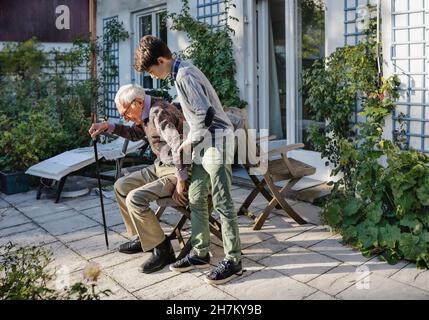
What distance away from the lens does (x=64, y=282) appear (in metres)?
3.06

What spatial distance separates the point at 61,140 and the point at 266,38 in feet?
9.74

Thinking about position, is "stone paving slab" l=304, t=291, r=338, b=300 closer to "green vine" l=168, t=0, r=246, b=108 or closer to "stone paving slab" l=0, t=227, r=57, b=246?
"stone paving slab" l=0, t=227, r=57, b=246

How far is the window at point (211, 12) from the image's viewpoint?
6.34 m

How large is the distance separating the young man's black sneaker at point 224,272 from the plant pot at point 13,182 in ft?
11.4

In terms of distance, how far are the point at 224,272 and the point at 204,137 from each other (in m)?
0.85

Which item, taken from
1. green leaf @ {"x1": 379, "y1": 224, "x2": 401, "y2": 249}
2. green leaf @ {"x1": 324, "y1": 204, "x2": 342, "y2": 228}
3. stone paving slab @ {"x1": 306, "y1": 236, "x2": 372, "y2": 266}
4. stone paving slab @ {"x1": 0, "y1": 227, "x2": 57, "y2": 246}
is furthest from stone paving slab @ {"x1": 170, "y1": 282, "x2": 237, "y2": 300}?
stone paving slab @ {"x1": 0, "y1": 227, "x2": 57, "y2": 246}

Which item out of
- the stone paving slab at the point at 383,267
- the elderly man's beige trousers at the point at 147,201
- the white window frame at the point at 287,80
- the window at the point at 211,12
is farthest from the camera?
the window at the point at 211,12

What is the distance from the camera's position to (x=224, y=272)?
298 centimetres

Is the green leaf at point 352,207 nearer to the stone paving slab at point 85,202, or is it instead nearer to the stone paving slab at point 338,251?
the stone paving slab at point 338,251

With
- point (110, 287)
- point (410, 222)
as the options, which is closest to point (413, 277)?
point (410, 222)

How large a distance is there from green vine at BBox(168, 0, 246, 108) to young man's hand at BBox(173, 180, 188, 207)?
2.95 m

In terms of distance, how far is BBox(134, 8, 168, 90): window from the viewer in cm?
782

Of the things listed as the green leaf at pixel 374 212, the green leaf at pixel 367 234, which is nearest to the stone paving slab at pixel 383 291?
the green leaf at pixel 367 234
